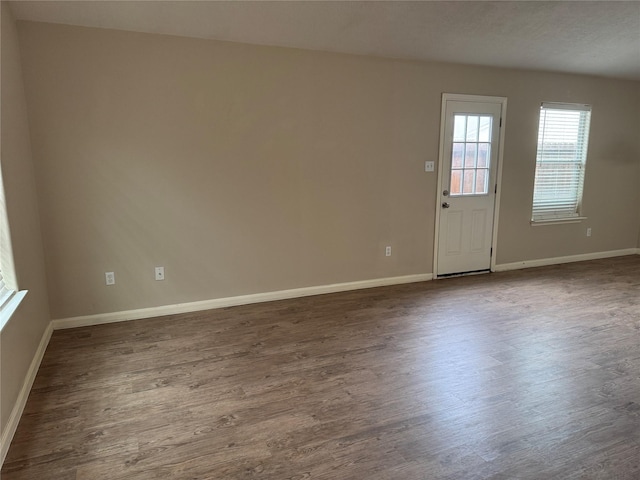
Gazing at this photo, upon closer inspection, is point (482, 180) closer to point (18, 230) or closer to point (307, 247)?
point (307, 247)

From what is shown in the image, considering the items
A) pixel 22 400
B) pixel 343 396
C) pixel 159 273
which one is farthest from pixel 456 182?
pixel 22 400

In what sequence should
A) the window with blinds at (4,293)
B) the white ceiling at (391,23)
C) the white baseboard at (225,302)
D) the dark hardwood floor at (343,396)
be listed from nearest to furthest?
the dark hardwood floor at (343,396)
the window with blinds at (4,293)
the white ceiling at (391,23)
the white baseboard at (225,302)

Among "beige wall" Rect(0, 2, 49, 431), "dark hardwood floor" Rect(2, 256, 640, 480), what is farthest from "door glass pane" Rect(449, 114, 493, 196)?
"beige wall" Rect(0, 2, 49, 431)

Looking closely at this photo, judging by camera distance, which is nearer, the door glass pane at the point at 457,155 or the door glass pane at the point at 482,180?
the door glass pane at the point at 457,155

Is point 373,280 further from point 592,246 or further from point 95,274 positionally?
point 592,246

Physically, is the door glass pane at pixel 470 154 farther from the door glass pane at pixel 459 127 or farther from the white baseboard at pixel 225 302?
the white baseboard at pixel 225 302

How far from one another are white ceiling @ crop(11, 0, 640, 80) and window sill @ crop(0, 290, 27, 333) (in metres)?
1.92

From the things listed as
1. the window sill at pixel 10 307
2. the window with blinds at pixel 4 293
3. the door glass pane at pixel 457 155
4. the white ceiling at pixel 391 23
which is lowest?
the window sill at pixel 10 307

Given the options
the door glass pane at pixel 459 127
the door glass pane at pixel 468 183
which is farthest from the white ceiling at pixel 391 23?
the door glass pane at pixel 468 183

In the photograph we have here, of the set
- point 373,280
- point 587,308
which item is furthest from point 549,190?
point 373,280

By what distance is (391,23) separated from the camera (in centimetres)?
322

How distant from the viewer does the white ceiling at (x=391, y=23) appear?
2.88 meters

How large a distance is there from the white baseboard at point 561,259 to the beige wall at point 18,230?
4.76m

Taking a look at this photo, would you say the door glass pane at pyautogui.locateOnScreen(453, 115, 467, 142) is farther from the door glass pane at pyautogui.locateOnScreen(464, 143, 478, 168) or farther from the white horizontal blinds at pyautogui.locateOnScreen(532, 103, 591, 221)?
the white horizontal blinds at pyautogui.locateOnScreen(532, 103, 591, 221)
